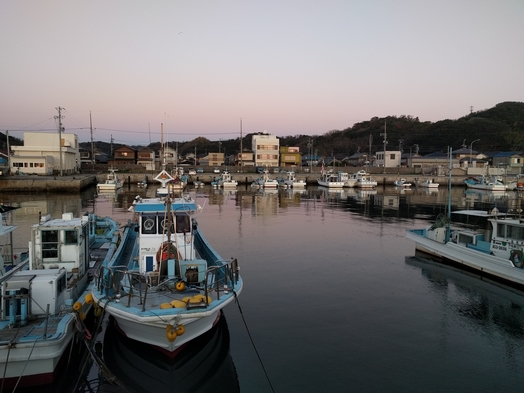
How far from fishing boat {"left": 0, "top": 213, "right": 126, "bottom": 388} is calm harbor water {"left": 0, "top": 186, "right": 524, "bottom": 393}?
3.68ft

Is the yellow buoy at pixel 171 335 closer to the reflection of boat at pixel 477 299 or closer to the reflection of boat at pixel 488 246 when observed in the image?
the reflection of boat at pixel 477 299

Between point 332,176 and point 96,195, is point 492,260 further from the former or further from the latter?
point 332,176

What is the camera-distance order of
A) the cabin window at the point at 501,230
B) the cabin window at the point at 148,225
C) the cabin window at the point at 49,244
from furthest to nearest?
the cabin window at the point at 501,230
the cabin window at the point at 148,225
the cabin window at the point at 49,244

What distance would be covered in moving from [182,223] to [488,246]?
14641 millimetres

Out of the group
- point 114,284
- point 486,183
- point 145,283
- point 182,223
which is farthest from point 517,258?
point 486,183

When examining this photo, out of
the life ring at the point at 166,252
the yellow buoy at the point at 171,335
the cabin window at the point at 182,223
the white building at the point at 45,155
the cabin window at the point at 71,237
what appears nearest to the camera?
the yellow buoy at the point at 171,335

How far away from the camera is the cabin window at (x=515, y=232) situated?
55.0ft

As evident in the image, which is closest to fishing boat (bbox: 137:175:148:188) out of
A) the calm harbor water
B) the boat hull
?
the calm harbor water

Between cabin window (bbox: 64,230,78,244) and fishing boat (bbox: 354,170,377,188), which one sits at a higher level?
cabin window (bbox: 64,230,78,244)

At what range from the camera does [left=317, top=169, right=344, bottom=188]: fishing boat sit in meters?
72.9

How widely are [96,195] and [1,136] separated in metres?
85.9

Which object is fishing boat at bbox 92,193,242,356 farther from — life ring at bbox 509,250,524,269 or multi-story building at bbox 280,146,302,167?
multi-story building at bbox 280,146,302,167

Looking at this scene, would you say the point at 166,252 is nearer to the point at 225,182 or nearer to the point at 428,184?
the point at 225,182

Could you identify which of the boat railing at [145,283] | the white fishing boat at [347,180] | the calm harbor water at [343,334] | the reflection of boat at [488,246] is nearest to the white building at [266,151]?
the white fishing boat at [347,180]
